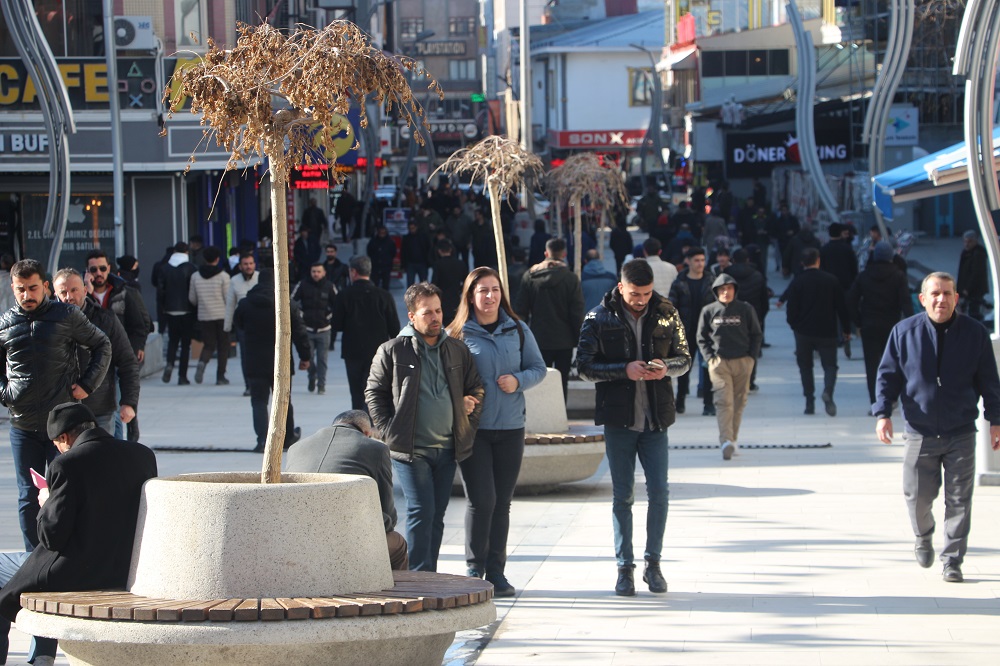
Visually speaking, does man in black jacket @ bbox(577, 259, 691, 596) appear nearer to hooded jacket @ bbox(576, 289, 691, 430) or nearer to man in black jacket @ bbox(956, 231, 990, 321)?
hooded jacket @ bbox(576, 289, 691, 430)

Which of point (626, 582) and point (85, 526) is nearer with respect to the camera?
point (85, 526)

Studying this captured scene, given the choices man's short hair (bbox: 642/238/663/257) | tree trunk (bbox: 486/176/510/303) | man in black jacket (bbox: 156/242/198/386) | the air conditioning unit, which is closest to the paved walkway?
tree trunk (bbox: 486/176/510/303)

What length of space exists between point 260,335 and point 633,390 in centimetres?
600

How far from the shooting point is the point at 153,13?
2561 centimetres

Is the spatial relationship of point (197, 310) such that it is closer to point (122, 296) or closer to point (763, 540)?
point (122, 296)

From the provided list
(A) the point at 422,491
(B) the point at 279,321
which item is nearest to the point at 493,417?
(A) the point at 422,491

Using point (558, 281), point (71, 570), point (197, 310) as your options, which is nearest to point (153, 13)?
point (197, 310)

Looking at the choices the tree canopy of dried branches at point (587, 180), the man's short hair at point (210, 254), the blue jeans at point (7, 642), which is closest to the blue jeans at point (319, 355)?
the man's short hair at point (210, 254)

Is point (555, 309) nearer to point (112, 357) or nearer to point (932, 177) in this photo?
point (932, 177)

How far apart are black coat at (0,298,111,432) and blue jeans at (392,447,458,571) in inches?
74.8

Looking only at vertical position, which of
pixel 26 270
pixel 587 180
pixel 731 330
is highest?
pixel 587 180

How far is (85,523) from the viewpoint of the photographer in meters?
5.73

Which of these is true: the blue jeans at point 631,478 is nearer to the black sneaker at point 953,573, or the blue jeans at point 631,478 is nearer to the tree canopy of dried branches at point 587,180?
the black sneaker at point 953,573

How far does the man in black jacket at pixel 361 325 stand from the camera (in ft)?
42.4
